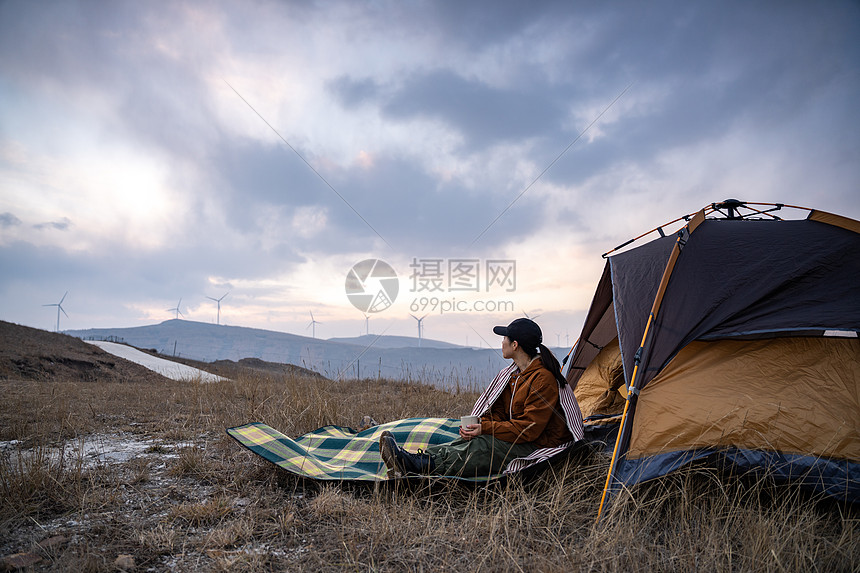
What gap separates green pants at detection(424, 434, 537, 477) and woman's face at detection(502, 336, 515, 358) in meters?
0.68

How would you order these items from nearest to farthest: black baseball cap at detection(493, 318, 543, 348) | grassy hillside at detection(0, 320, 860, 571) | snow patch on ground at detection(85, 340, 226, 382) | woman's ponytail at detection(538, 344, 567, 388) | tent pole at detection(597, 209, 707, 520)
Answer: grassy hillside at detection(0, 320, 860, 571), tent pole at detection(597, 209, 707, 520), woman's ponytail at detection(538, 344, 567, 388), black baseball cap at detection(493, 318, 543, 348), snow patch on ground at detection(85, 340, 226, 382)

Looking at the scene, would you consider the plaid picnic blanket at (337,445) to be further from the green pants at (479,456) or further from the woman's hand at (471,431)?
the woman's hand at (471,431)

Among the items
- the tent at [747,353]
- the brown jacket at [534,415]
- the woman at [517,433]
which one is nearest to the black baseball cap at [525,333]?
the woman at [517,433]

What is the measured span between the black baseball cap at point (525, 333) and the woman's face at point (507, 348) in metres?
0.04

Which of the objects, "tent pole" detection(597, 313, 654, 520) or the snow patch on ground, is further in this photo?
the snow patch on ground

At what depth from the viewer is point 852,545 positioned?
2498 mm

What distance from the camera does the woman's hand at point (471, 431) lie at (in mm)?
3492

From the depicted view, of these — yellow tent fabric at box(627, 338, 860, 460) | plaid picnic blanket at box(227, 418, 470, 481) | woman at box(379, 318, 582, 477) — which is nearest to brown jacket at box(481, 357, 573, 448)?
woman at box(379, 318, 582, 477)

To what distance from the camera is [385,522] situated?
111 inches

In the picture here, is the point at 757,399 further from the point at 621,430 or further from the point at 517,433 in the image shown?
the point at 517,433

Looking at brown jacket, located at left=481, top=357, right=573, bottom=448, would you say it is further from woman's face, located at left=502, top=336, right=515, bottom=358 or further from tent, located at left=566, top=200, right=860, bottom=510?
tent, located at left=566, top=200, right=860, bottom=510

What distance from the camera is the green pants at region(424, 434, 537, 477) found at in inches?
135

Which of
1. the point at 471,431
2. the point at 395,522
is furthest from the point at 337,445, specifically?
the point at 395,522

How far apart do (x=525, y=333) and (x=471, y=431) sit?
2.89 feet
